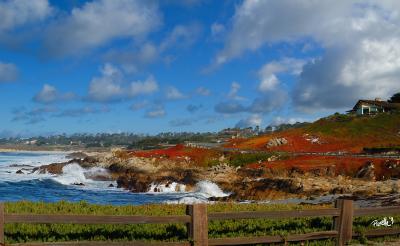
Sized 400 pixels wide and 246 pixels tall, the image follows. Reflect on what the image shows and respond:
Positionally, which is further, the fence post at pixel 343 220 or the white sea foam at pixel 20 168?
the white sea foam at pixel 20 168

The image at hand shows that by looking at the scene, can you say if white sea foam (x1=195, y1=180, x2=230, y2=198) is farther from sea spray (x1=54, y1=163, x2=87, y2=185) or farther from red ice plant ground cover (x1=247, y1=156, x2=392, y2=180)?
sea spray (x1=54, y1=163, x2=87, y2=185)

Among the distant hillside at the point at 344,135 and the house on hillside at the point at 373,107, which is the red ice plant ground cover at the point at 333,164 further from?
the house on hillside at the point at 373,107

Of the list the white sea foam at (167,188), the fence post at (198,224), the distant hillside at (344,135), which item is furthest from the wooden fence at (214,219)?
the distant hillside at (344,135)

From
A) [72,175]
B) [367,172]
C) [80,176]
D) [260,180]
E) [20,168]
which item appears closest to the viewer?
[367,172]

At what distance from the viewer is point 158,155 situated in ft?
→ 259

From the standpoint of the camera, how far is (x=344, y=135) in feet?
254

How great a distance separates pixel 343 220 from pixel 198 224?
3646mm

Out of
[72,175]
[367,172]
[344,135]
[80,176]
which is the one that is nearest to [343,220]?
[367,172]

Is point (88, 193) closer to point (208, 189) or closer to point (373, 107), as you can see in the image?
point (208, 189)

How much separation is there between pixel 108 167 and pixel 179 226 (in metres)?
70.4

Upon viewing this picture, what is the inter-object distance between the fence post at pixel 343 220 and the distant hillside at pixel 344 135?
55.7 meters

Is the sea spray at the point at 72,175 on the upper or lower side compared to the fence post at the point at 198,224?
lower

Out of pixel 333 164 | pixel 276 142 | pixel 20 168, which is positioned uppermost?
pixel 276 142

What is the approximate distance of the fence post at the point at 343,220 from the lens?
38.6 feet
